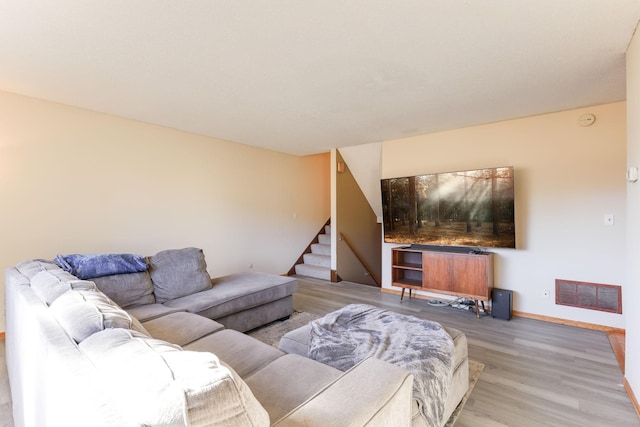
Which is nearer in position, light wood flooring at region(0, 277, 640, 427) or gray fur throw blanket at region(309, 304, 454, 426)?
gray fur throw blanket at region(309, 304, 454, 426)

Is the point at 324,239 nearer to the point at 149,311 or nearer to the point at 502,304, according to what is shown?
the point at 502,304

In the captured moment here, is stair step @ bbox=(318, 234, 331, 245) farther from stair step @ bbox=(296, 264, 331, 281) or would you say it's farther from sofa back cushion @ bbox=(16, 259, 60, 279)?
sofa back cushion @ bbox=(16, 259, 60, 279)

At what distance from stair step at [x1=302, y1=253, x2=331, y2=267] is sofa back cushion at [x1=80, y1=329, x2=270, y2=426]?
4738 mm

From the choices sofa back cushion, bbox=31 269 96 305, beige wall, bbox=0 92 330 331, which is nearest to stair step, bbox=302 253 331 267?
beige wall, bbox=0 92 330 331

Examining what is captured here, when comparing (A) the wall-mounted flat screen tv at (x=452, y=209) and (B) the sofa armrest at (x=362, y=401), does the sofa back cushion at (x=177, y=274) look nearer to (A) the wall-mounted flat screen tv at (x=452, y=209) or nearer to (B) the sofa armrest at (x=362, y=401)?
(B) the sofa armrest at (x=362, y=401)

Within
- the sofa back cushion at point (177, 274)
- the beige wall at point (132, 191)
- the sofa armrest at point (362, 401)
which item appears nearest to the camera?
the sofa armrest at point (362, 401)

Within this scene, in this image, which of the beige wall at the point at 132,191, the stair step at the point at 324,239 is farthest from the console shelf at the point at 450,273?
the beige wall at the point at 132,191

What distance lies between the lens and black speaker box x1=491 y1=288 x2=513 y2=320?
3.40 metres

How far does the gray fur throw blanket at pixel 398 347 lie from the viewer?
147 centimetres

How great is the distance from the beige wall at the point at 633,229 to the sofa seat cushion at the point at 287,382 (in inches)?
78.3

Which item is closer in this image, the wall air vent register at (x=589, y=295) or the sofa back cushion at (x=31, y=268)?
the sofa back cushion at (x=31, y=268)

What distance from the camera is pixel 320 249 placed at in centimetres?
591

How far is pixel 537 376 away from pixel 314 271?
3713 millimetres

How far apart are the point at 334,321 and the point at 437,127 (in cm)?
300
